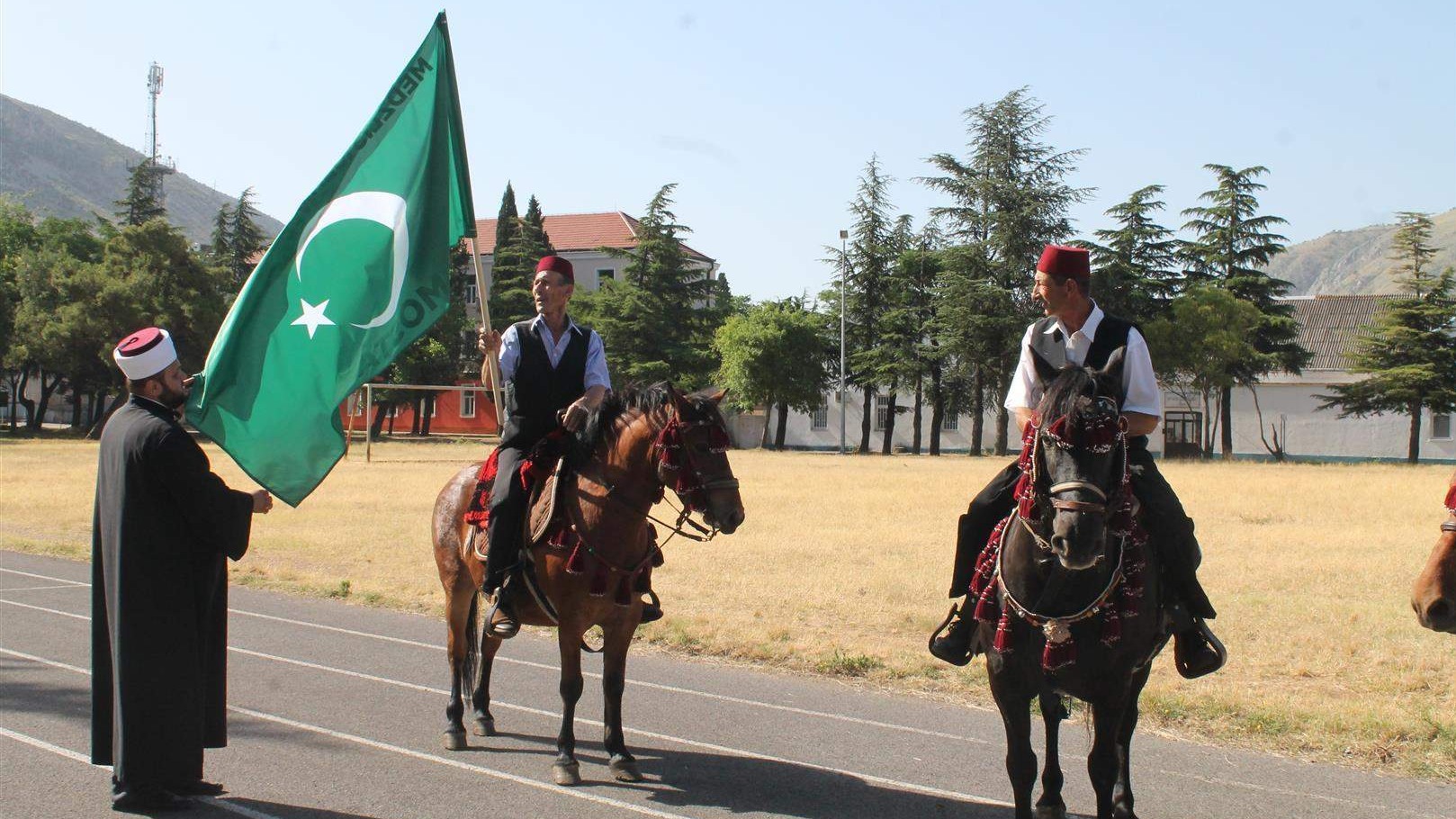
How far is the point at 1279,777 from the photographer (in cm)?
710

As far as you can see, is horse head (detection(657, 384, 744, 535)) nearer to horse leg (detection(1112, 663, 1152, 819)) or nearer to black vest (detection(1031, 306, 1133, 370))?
black vest (detection(1031, 306, 1133, 370))

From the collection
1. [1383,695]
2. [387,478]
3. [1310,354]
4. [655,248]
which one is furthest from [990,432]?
[1383,695]

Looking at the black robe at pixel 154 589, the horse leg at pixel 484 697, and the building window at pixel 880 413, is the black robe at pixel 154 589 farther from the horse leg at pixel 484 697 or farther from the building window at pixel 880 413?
the building window at pixel 880 413

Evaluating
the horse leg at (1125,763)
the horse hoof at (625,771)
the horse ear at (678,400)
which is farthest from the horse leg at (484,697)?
the horse leg at (1125,763)

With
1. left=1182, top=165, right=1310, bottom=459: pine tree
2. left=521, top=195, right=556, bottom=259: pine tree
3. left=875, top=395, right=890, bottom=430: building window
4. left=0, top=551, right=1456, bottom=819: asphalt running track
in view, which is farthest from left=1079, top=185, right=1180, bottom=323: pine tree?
left=0, top=551, right=1456, bottom=819: asphalt running track

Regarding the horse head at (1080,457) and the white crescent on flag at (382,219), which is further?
the white crescent on flag at (382,219)

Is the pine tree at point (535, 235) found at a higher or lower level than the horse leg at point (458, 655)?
higher

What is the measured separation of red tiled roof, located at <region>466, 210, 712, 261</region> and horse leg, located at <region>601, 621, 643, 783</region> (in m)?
82.3

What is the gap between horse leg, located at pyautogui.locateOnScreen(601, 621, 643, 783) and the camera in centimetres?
683

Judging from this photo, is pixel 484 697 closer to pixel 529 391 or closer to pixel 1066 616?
pixel 529 391

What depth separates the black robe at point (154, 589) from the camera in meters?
5.80

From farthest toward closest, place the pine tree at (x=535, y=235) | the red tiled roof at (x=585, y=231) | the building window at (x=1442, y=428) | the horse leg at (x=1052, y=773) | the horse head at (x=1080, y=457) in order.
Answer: the red tiled roof at (x=585, y=231) → the pine tree at (x=535, y=235) → the building window at (x=1442, y=428) → the horse leg at (x=1052, y=773) → the horse head at (x=1080, y=457)

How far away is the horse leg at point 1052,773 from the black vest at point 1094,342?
145cm

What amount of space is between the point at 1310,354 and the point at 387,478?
169 ft
